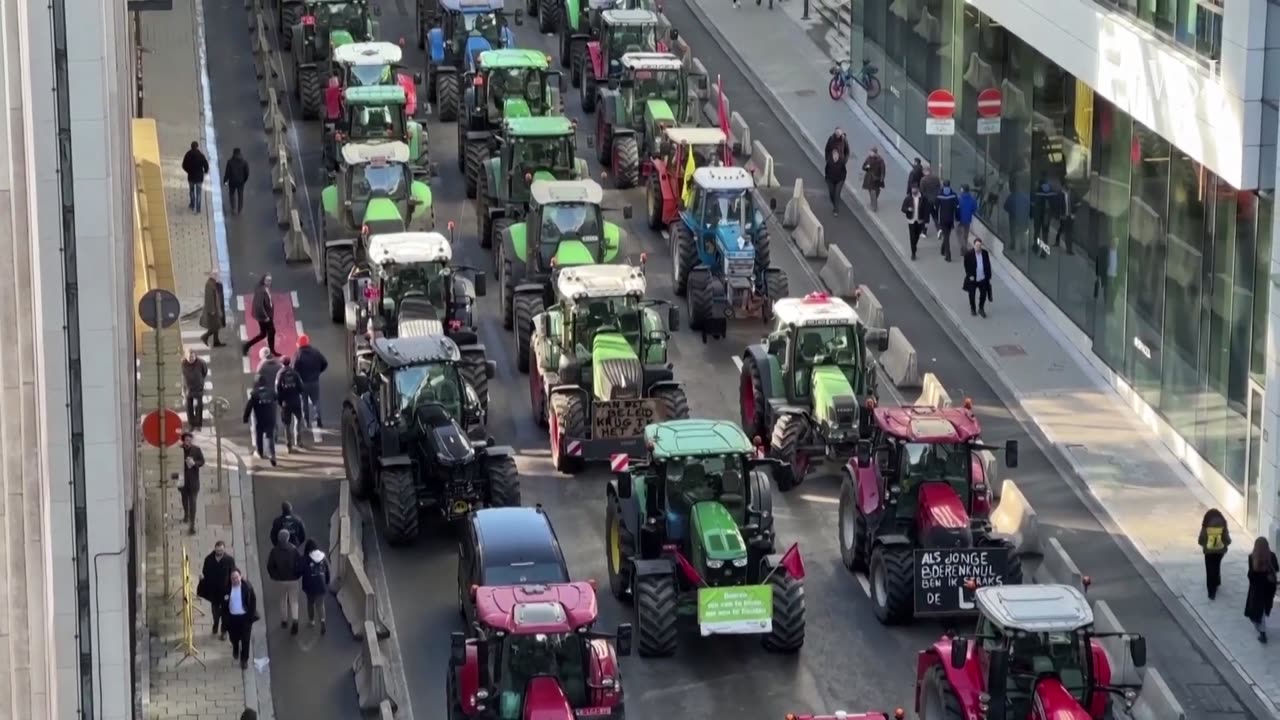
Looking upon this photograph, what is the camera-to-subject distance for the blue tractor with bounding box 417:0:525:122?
198 ft

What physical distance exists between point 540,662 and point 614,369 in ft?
36.3

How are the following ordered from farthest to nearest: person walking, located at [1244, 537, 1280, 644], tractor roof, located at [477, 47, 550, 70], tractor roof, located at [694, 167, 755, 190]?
tractor roof, located at [477, 47, 550, 70]
tractor roof, located at [694, 167, 755, 190]
person walking, located at [1244, 537, 1280, 644]

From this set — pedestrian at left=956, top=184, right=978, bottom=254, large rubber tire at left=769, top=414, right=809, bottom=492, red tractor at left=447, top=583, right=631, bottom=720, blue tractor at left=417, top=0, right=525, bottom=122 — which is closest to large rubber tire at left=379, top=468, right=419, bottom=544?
large rubber tire at left=769, top=414, right=809, bottom=492

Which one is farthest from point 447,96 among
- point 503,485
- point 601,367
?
point 503,485

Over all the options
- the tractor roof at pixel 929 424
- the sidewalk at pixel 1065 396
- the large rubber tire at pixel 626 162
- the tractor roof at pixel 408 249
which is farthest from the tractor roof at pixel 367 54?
the tractor roof at pixel 929 424

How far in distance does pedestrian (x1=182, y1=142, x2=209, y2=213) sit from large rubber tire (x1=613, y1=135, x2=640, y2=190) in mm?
8568

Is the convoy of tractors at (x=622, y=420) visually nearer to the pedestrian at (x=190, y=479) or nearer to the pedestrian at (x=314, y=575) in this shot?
the pedestrian at (x=314, y=575)

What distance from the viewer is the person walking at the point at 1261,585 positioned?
36.2m

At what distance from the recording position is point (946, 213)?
51906mm

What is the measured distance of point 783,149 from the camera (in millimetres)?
59844

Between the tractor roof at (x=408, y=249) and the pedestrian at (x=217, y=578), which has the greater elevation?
the tractor roof at (x=408, y=249)

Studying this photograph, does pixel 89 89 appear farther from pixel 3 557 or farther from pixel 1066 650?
pixel 1066 650

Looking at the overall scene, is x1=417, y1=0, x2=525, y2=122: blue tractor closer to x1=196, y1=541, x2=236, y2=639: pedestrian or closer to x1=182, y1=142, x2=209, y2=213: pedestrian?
x1=182, y1=142, x2=209, y2=213: pedestrian

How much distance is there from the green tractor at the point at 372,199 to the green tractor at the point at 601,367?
7203 millimetres
